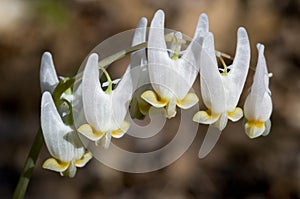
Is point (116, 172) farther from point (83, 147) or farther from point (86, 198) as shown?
point (83, 147)

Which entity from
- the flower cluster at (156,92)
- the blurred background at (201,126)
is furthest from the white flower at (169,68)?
the blurred background at (201,126)

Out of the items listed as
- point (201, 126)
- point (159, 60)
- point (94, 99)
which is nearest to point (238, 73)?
point (159, 60)

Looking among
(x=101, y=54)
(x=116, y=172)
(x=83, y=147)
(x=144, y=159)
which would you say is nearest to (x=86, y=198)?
(x=116, y=172)

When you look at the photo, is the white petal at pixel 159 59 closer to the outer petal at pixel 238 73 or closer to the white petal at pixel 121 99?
the white petal at pixel 121 99

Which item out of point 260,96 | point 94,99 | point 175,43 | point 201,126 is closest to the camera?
point 94,99

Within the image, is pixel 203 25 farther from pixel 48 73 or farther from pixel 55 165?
pixel 55 165

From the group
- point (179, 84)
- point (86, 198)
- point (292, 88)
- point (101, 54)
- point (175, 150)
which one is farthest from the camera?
point (292, 88)

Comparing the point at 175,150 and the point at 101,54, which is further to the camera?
the point at 175,150

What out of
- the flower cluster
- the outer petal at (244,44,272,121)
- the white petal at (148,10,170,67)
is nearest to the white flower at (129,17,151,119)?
the flower cluster
